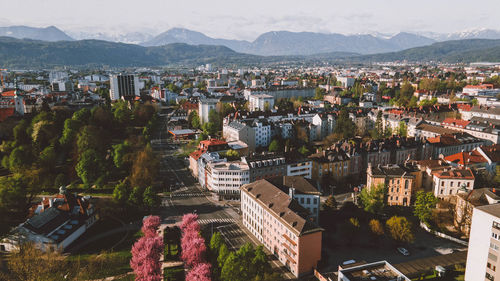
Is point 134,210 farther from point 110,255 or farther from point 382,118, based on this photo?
point 382,118

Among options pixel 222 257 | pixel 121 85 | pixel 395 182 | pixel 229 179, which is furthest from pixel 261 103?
pixel 222 257

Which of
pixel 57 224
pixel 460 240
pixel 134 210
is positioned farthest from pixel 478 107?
pixel 57 224

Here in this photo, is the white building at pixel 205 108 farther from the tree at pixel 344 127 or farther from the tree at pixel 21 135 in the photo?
the tree at pixel 21 135

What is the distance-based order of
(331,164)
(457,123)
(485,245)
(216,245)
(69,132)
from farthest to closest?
(457,123)
(69,132)
(331,164)
(216,245)
(485,245)

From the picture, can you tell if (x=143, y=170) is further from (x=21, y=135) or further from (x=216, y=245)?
(x=21, y=135)

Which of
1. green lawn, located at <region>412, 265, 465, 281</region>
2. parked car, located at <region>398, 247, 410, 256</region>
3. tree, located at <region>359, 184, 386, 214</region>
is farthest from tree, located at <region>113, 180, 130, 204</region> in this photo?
green lawn, located at <region>412, 265, 465, 281</region>

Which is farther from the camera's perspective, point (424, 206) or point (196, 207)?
point (196, 207)
